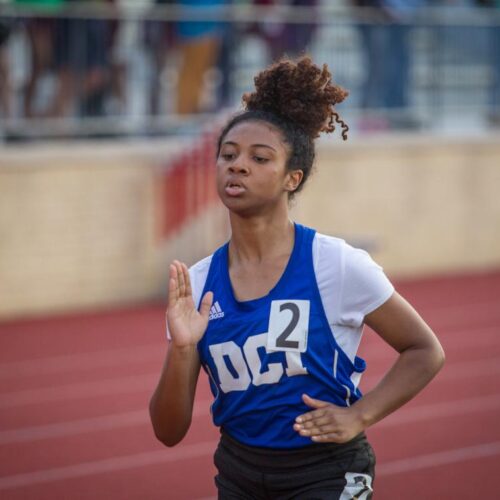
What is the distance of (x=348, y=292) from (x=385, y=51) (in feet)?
36.1

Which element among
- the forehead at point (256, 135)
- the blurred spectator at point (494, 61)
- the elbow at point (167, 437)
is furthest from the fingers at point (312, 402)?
the blurred spectator at point (494, 61)

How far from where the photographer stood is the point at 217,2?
13.3 meters

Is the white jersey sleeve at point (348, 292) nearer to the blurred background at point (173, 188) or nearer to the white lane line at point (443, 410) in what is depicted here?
the blurred background at point (173, 188)

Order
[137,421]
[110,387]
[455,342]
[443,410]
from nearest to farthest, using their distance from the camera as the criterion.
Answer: [137,421]
[443,410]
[110,387]
[455,342]

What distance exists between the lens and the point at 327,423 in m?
3.62

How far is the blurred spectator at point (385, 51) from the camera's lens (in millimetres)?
14320

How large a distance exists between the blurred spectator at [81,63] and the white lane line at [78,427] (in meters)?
4.73

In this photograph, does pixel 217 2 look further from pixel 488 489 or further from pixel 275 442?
pixel 275 442

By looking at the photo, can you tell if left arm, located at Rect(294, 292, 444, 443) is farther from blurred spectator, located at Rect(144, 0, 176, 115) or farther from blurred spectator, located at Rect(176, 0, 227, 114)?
blurred spectator, located at Rect(176, 0, 227, 114)

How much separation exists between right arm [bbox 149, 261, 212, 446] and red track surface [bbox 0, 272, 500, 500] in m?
2.88

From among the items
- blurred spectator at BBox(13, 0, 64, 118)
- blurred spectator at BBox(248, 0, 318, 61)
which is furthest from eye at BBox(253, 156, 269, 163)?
blurred spectator at BBox(248, 0, 318, 61)

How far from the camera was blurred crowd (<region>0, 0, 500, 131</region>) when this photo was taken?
12.0 meters

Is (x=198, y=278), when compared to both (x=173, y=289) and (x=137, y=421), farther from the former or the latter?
(x=137, y=421)

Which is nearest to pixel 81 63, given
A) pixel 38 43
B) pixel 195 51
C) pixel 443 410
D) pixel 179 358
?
pixel 38 43
